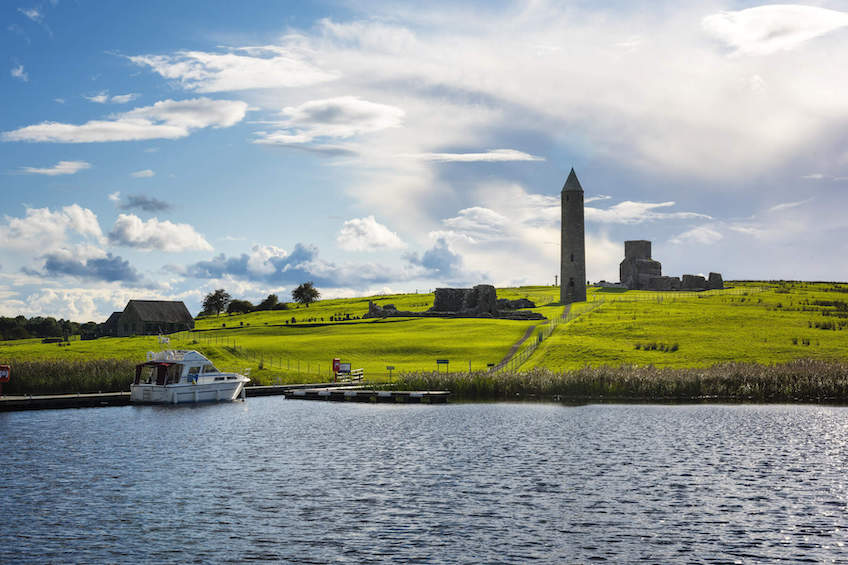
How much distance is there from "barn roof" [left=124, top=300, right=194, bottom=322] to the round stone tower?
58632 mm

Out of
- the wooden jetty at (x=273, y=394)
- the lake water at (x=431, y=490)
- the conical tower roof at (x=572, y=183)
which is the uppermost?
the conical tower roof at (x=572, y=183)

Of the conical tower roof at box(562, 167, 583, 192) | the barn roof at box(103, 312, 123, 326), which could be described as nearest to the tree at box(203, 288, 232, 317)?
the barn roof at box(103, 312, 123, 326)

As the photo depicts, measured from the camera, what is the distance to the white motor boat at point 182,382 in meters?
58.9

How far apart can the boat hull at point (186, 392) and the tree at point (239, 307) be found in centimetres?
10219

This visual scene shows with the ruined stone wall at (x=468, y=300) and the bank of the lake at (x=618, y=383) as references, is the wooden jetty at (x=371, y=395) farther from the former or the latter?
the ruined stone wall at (x=468, y=300)

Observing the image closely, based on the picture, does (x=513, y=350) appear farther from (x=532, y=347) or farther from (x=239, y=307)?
(x=239, y=307)

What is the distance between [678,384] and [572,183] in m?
78.8

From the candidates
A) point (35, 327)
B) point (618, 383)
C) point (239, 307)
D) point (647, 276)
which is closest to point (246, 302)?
point (239, 307)

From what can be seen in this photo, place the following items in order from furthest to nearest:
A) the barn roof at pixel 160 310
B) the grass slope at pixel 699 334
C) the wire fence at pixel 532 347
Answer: the barn roof at pixel 160 310 → the wire fence at pixel 532 347 → the grass slope at pixel 699 334

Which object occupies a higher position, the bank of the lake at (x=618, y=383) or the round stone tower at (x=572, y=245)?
the round stone tower at (x=572, y=245)

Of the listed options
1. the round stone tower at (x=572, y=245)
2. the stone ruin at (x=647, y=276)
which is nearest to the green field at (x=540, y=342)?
the round stone tower at (x=572, y=245)

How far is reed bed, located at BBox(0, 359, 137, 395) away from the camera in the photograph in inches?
2365

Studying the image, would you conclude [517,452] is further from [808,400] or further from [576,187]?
[576,187]

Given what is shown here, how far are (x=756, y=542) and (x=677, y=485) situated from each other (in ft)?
23.1
